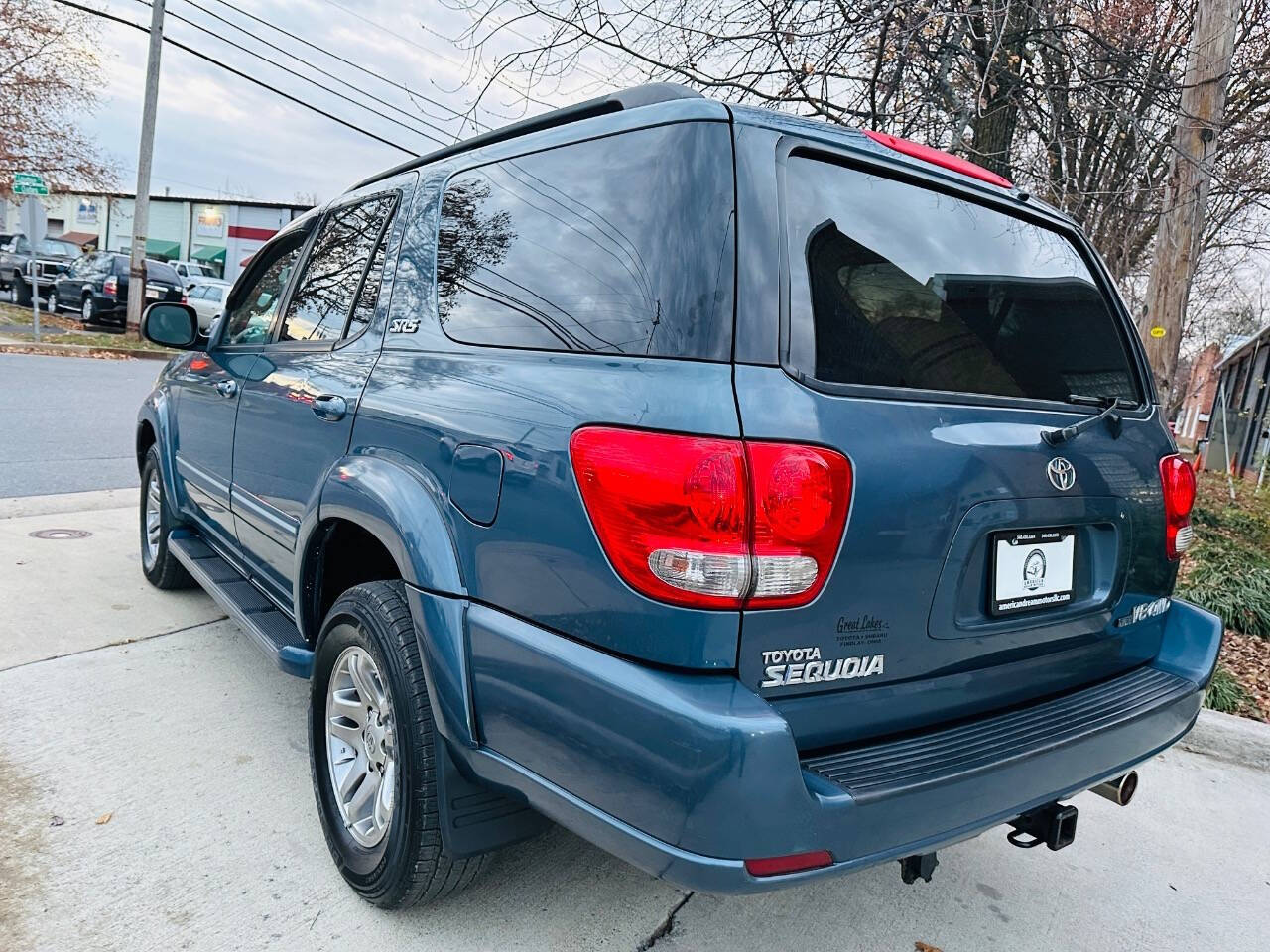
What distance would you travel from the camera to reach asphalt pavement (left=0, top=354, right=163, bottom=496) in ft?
22.5

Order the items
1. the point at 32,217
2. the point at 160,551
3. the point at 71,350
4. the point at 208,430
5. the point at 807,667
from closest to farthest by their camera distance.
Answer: the point at 807,667 → the point at 208,430 → the point at 160,551 → the point at 32,217 → the point at 71,350

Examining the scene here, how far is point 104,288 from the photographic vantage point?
20172 mm

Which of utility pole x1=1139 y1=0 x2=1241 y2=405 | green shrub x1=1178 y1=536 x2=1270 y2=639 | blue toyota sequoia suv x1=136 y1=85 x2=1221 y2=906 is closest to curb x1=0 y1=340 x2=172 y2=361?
utility pole x1=1139 y1=0 x2=1241 y2=405

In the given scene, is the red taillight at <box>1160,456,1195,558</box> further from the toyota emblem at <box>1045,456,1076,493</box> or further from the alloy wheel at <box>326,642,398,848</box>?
the alloy wheel at <box>326,642,398,848</box>

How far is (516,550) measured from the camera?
178cm

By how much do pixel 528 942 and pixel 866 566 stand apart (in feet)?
4.30


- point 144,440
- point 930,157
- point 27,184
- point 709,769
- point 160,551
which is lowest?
point 160,551

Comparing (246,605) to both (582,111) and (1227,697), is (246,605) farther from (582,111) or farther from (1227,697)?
(1227,697)

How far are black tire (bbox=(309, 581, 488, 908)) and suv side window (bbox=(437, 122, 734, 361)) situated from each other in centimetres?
71

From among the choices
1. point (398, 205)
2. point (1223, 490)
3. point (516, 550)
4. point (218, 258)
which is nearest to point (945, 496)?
point (516, 550)

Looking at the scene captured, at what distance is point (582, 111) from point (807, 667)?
1.40 m

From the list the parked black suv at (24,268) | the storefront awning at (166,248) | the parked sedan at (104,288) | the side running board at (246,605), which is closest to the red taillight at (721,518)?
the side running board at (246,605)

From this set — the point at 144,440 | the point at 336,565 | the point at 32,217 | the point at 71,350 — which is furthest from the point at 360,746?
the point at 71,350

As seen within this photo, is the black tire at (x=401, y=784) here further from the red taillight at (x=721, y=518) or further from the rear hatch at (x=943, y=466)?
the rear hatch at (x=943, y=466)
